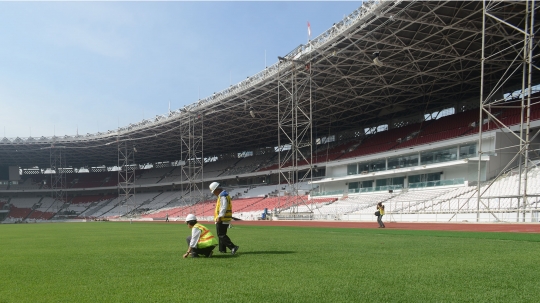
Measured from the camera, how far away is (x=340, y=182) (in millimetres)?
41969

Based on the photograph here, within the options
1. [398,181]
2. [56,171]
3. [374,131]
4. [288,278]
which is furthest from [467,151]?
[56,171]

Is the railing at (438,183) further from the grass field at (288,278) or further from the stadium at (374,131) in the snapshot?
the grass field at (288,278)

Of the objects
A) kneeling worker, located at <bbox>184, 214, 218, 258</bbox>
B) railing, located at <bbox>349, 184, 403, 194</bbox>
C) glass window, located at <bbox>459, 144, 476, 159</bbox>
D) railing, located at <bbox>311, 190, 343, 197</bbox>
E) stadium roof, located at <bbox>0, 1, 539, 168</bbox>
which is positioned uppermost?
stadium roof, located at <bbox>0, 1, 539, 168</bbox>

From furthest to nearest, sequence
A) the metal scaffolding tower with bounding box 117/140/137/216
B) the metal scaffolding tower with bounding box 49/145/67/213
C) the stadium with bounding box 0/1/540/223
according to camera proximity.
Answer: the metal scaffolding tower with bounding box 49/145/67/213, the metal scaffolding tower with bounding box 117/140/137/216, the stadium with bounding box 0/1/540/223

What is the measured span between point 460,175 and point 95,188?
63033mm

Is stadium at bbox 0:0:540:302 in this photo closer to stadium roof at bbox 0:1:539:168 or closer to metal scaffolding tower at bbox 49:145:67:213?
stadium roof at bbox 0:1:539:168

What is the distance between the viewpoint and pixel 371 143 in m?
46.1

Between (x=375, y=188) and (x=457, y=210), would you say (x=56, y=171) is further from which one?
(x=457, y=210)

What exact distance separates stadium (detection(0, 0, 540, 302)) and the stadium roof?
202mm

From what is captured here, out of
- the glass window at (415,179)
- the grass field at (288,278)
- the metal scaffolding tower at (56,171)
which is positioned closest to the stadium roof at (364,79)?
the metal scaffolding tower at (56,171)

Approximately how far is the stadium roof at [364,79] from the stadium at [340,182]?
202mm

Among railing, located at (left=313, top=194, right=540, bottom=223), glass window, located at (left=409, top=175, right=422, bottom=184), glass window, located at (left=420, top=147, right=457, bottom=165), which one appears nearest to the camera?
railing, located at (left=313, top=194, right=540, bottom=223)

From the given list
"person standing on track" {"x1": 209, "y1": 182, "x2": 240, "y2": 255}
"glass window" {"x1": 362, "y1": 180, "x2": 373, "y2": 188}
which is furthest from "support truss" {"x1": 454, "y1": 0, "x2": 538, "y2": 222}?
"person standing on track" {"x1": 209, "y1": 182, "x2": 240, "y2": 255}

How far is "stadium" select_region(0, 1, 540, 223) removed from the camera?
23141mm
